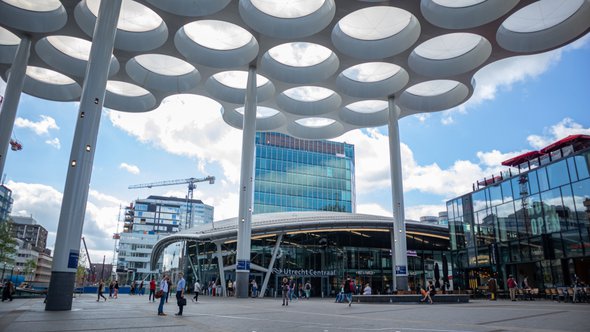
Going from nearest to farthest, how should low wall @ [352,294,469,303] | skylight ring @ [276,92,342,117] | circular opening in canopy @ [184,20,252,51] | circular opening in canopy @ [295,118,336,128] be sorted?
low wall @ [352,294,469,303], circular opening in canopy @ [184,20,252,51], skylight ring @ [276,92,342,117], circular opening in canopy @ [295,118,336,128]

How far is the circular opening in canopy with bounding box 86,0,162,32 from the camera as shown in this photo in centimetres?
2724

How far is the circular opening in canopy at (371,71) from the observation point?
35094mm

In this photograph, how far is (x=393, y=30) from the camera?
30.4 m

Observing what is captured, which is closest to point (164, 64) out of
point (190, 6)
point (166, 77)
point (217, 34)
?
point (166, 77)

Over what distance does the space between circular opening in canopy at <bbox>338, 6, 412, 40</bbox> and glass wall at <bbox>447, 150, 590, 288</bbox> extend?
14868mm

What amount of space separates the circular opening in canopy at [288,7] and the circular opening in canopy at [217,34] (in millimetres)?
2718

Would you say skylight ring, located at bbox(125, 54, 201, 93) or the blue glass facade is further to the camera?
the blue glass facade

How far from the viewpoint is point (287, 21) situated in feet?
95.1

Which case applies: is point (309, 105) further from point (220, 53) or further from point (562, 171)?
point (562, 171)

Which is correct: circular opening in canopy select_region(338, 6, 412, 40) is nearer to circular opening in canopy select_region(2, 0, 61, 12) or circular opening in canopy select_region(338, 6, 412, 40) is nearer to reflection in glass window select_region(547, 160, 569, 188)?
reflection in glass window select_region(547, 160, 569, 188)

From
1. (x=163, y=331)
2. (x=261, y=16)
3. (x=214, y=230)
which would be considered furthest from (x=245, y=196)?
(x=163, y=331)

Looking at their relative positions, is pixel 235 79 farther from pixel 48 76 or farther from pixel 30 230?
pixel 30 230

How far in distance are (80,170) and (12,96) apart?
1546cm

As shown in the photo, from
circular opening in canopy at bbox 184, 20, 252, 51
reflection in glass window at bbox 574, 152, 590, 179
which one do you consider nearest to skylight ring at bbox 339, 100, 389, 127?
circular opening in canopy at bbox 184, 20, 252, 51
